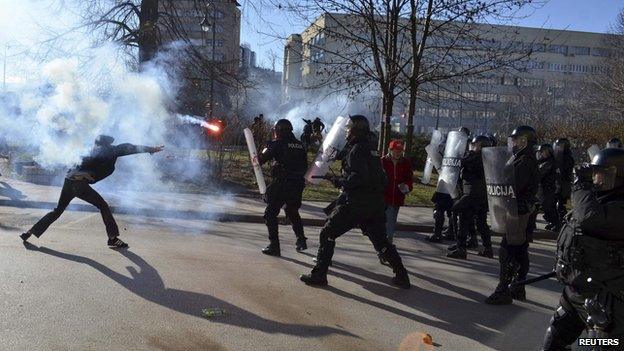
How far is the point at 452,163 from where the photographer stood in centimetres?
913

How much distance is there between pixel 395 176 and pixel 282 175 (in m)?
1.60

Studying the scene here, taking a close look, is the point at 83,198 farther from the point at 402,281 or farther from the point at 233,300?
the point at 402,281

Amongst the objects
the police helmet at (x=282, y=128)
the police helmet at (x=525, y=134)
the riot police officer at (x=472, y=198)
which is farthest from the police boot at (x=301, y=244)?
the police helmet at (x=525, y=134)

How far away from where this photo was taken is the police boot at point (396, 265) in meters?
6.14

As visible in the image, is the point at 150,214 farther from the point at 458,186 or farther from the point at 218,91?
the point at 218,91

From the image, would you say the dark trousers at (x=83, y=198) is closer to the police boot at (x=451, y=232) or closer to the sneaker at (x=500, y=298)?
the sneaker at (x=500, y=298)

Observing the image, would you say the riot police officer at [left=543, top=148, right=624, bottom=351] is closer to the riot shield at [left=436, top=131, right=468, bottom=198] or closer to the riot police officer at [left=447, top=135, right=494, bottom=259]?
the riot police officer at [left=447, top=135, right=494, bottom=259]

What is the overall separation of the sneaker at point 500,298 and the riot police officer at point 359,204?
919 mm

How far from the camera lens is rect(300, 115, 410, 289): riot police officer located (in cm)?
596

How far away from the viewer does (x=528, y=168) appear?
5.67 meters

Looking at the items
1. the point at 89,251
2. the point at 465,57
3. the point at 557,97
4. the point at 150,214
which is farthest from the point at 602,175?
the point at 557,97

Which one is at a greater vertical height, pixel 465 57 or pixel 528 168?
pixel 465 57

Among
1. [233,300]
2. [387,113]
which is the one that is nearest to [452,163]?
[387,113]

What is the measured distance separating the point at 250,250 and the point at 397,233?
368cm
